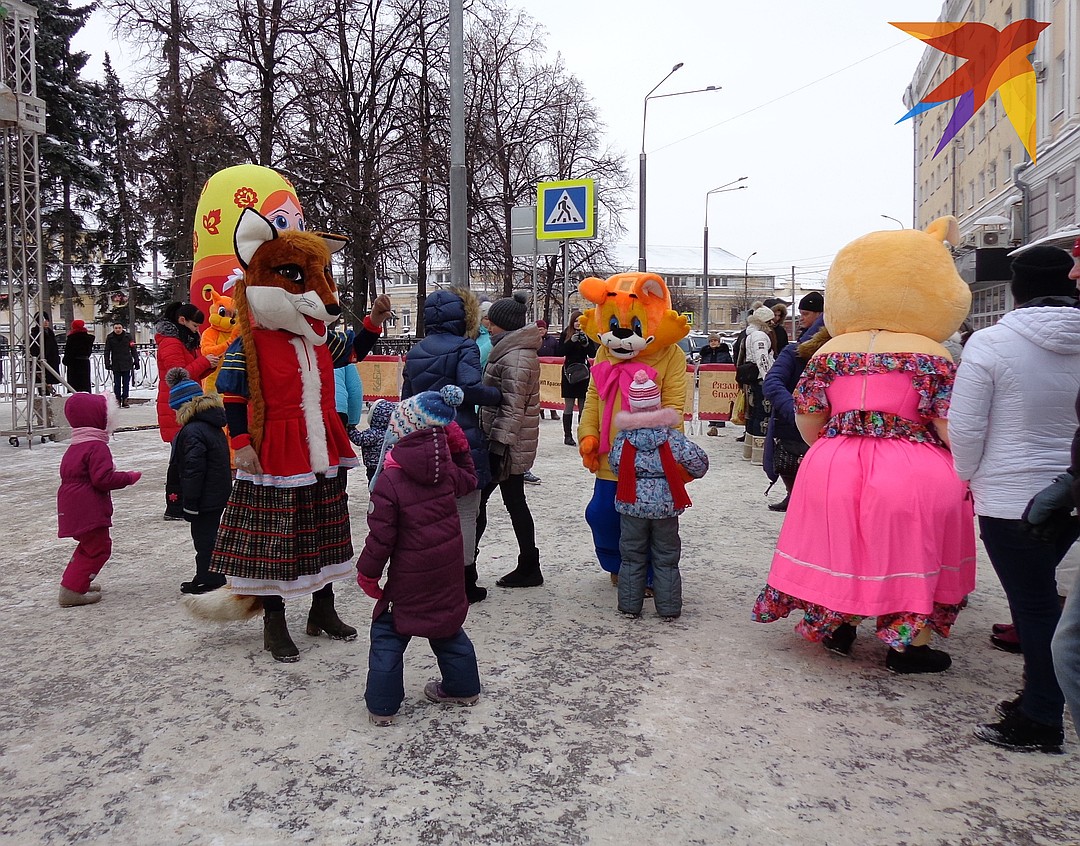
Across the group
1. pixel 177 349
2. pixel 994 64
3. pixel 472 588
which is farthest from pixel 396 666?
pixel 994 64

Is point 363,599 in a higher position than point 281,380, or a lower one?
lower

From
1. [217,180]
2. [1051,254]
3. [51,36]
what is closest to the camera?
[1051,254]

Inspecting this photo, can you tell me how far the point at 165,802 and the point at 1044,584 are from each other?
3.27 metres

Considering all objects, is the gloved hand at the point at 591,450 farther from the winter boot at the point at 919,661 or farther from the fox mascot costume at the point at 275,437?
the winter boot at the point at 919,661

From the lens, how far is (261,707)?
354 centimetres

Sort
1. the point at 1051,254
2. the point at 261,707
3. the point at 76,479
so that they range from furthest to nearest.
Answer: the point at 76,479
the point at 261,707
the point at 1051,254

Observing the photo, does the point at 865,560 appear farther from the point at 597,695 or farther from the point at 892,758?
the point at 597,695

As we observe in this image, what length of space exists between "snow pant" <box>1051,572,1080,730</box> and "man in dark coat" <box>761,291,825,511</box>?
222 centimetres

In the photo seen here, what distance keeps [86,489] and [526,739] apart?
10.6 ft

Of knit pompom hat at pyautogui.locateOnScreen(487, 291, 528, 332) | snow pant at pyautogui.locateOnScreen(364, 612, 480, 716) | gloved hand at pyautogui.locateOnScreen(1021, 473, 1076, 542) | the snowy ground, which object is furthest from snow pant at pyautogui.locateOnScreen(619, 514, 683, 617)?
gloved hand at pyautogui.locateOnScreen(1021, 473, 1076, 542)

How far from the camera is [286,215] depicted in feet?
24.4

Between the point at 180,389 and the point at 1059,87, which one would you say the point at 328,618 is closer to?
the point at 180,389

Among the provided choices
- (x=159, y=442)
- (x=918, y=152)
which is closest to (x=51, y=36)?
(x=159, y=442)

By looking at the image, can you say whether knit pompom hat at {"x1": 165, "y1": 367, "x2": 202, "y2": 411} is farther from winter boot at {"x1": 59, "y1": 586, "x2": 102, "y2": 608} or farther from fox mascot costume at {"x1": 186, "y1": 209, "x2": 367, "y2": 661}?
fox mascot costume at {"x1": 186, "y1": 209, "x2": 367, "y2": 661}
